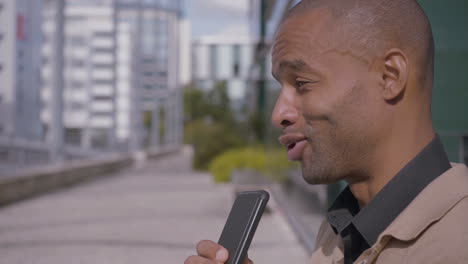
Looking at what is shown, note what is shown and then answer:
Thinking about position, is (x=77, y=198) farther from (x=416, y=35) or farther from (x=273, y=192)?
(x=416, y=35)

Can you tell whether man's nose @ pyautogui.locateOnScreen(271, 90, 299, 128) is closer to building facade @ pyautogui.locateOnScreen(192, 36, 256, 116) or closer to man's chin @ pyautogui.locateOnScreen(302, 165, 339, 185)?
man's chin @ pyautogui.locateOnScreen(302, 165, 339, 185)

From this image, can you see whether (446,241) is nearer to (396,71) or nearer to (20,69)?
(396,71)

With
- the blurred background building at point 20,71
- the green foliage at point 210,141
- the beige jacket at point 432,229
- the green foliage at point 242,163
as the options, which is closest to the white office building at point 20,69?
the blurred background building at point 20,71

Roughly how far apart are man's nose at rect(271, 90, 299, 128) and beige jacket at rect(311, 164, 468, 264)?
0.28 meters

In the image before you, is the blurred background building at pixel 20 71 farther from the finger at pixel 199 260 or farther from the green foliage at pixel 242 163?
the finger at pixel 199 260

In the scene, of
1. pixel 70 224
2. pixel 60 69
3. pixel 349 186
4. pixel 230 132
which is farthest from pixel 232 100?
pixel 349 186

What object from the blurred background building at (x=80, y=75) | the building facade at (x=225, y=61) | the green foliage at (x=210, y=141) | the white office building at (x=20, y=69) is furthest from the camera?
the building facade at (x=225, y=61)

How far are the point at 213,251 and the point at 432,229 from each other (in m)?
0.39

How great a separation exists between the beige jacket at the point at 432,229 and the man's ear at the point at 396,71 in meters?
0.15

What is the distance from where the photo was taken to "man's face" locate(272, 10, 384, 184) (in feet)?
3.60

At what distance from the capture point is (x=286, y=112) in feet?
3.90

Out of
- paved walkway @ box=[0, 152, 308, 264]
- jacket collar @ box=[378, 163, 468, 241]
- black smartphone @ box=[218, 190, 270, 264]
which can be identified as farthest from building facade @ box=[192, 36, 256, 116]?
jacket collar @ box=[378, 163, 468, 241]

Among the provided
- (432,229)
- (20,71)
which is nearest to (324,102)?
(432,229)

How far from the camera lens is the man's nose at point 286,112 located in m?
1.18
